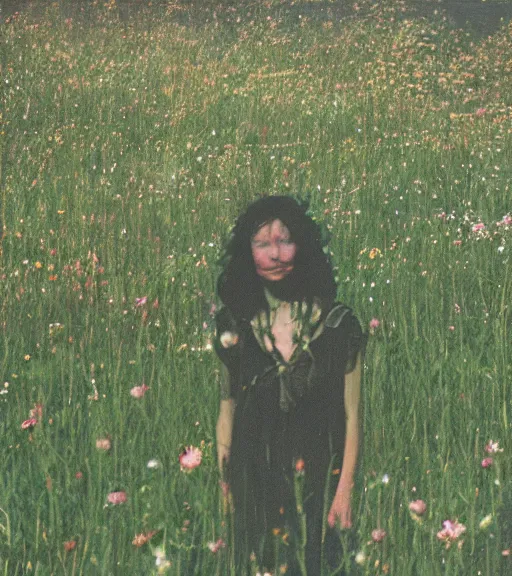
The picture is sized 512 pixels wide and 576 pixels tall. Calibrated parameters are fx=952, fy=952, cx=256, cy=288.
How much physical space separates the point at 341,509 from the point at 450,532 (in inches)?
10.7

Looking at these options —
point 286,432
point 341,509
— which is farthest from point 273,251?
point 341,509

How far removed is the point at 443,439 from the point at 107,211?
3.21 metres

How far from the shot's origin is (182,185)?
620 cm

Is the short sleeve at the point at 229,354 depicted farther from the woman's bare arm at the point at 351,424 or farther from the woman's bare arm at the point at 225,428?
the woman's bare arm at the point at 351,424

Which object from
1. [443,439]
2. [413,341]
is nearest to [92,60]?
[413,341]

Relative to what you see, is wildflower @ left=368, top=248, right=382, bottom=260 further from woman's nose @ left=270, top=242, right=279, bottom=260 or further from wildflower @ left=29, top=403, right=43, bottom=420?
woman's nose @ left=270, top=242, right=279, bottom=260

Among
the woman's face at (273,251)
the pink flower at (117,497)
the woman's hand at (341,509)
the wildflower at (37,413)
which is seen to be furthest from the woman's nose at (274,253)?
the wildflower at (37,413)

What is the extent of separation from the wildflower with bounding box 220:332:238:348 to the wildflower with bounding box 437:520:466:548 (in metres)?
0.66

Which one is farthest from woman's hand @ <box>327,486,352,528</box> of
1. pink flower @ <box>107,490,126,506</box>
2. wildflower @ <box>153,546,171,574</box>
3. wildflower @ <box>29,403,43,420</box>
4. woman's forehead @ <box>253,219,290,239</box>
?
wildflower @ <box>29,403,43,420</box>

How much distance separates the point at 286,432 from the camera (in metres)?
2.24

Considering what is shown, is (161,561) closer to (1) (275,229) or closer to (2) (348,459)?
(2) (348,459)

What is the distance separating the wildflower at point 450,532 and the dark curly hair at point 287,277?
0.59 m

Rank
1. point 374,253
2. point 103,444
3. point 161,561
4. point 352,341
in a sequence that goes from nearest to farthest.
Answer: point 161,561 < point 352,341 < point 103,444 < point 374,253

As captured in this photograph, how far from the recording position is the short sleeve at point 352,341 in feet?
7.40
